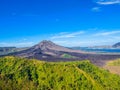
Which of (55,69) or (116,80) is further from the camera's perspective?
(116,80)

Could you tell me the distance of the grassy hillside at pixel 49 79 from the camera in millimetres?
158125

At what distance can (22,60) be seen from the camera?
199 m

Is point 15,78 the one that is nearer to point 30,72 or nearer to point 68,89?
point 30,72

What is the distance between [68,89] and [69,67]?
25247 millimetres

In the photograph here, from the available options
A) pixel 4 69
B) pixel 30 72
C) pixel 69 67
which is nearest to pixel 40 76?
pixel 30 72

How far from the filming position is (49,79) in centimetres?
16962

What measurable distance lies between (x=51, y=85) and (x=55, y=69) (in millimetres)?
14488

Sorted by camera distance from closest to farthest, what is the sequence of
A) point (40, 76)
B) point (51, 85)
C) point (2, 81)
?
1. point (2, 81)
2. point (51, 85)
3. point (40, 76)

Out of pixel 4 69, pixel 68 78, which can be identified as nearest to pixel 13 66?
pixel 4 69

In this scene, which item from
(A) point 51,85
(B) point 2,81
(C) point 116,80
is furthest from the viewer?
(C) point 116,80

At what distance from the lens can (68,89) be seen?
513ft

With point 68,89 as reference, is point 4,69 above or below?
above

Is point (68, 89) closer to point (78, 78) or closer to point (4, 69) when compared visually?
point (78, 78)

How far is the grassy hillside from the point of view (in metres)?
158
